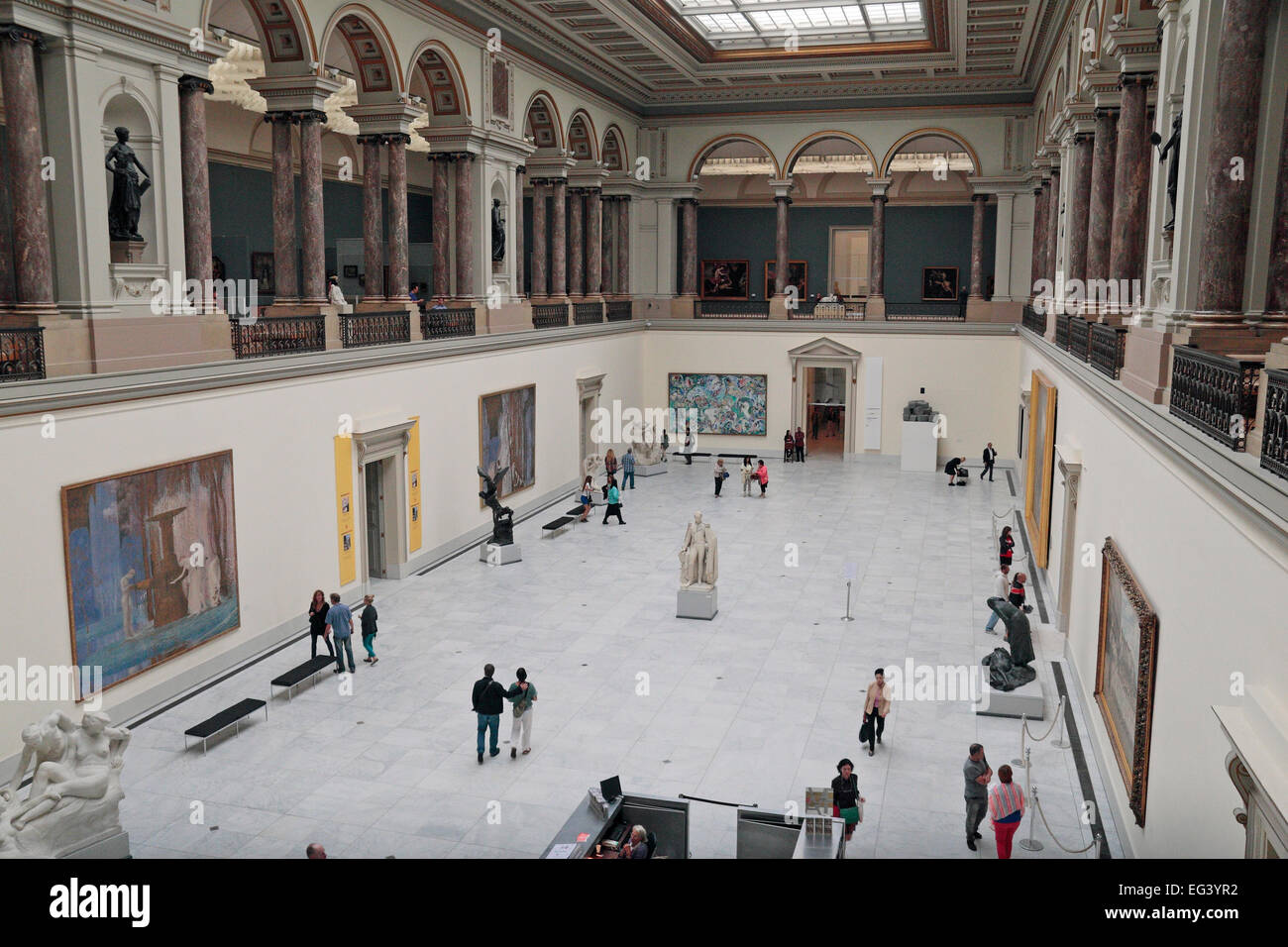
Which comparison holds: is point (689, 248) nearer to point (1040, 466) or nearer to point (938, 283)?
point (938, 283)

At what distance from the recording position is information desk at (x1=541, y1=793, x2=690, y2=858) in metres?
8.72

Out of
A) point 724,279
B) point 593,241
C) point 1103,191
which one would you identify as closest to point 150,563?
point 1103,191

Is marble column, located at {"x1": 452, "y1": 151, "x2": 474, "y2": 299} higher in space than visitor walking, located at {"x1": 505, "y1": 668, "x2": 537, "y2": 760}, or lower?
higher

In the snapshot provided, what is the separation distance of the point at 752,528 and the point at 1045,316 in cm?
744

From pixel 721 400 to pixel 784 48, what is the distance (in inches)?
398

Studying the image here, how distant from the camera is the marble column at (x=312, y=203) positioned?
1625cm

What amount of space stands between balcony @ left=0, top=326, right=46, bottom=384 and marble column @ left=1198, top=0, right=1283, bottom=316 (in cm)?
1093

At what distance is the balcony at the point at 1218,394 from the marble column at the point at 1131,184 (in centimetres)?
642

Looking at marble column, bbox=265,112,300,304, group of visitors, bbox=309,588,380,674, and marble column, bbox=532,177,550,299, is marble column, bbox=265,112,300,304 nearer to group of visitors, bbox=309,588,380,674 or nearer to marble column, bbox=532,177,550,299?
group of visitors, bbox=309,588,380,674

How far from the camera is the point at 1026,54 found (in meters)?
26.5

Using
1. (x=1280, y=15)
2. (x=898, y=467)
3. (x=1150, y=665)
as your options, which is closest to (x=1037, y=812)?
(x=1150, y=665)

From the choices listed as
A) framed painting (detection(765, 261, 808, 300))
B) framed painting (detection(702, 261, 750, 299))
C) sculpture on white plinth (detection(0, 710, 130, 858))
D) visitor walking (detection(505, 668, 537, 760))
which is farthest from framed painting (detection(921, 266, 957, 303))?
sculpture on white plinth (detection(0, 710, 130, 858))

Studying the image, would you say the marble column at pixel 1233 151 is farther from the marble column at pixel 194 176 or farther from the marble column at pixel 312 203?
the marble column at pixel 312 203

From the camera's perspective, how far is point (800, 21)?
2586 cm
